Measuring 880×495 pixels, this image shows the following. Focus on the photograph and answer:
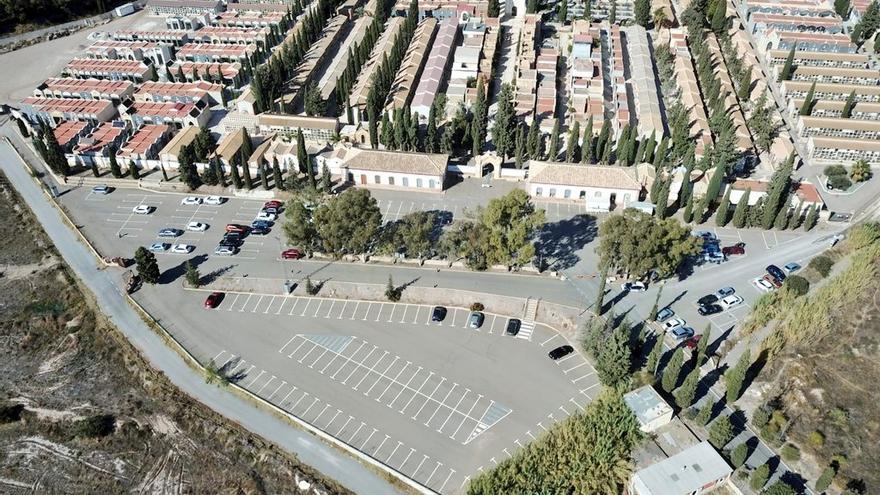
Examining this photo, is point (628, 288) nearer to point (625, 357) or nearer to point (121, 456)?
point (625, 357)

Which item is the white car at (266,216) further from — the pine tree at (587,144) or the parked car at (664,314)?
the parked car at (664,314)

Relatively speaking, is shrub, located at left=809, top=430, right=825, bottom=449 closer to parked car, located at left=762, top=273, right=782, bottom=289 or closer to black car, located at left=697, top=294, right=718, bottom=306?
black car, located at left=697, top=294, right=718, bottom=306

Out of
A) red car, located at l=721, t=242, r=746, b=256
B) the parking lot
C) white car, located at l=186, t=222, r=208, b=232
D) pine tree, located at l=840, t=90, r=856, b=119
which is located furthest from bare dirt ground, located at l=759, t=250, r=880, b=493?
white car, located at l=186, t=222, r=208, b=232

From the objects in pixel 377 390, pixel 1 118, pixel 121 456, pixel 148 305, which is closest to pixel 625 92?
pixel 377 390

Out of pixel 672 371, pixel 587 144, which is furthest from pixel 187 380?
pixel 587 144

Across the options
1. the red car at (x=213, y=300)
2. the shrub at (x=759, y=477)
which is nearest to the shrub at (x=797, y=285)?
the shrub at (x=759, y=477)

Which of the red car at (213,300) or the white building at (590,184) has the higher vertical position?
the white building at (590,184)
